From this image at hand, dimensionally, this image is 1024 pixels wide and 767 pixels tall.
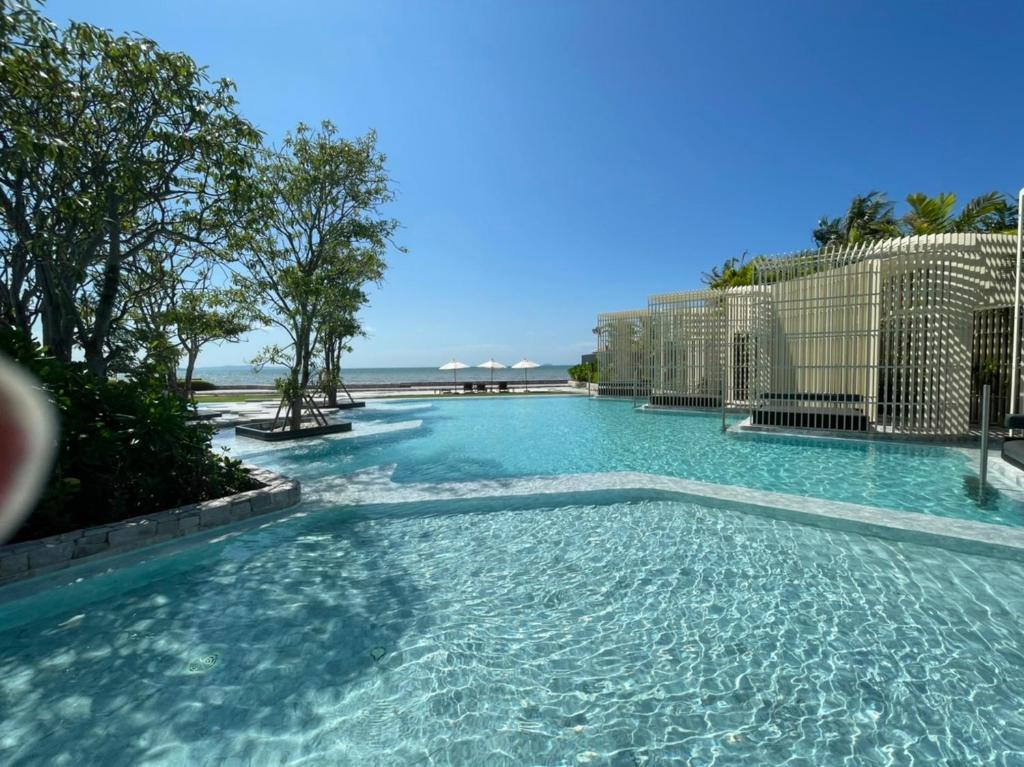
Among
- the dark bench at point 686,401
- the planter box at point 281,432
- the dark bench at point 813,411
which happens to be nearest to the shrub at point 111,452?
the planter box at point 281,432

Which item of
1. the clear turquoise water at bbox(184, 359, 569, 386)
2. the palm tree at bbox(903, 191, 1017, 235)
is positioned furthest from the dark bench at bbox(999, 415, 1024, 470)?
the clear turquoise water at bbox(184, 359, 569, 386)

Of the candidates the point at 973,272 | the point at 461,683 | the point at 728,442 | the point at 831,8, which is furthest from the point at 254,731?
the point at 831,8

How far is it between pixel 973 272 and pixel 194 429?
13566 millimetres

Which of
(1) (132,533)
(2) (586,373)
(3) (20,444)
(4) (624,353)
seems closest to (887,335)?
(4) (624,353)

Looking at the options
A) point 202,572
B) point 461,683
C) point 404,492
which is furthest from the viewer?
point 404,492

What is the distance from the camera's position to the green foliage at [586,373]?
2809 centimetres

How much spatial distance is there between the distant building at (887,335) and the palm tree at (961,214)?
449 inches

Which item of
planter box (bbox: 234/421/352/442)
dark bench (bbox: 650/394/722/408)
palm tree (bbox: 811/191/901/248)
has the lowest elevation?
planter box (bbox: 234/421/352/442)

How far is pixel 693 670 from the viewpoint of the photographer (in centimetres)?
266

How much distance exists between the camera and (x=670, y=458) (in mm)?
8609

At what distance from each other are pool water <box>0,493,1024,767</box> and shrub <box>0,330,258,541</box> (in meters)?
0.86

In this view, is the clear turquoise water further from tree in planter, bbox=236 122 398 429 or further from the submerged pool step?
the submerged pool step

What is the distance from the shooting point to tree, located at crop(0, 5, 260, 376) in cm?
482

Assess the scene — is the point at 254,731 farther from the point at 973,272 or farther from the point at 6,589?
the point at 973,272
